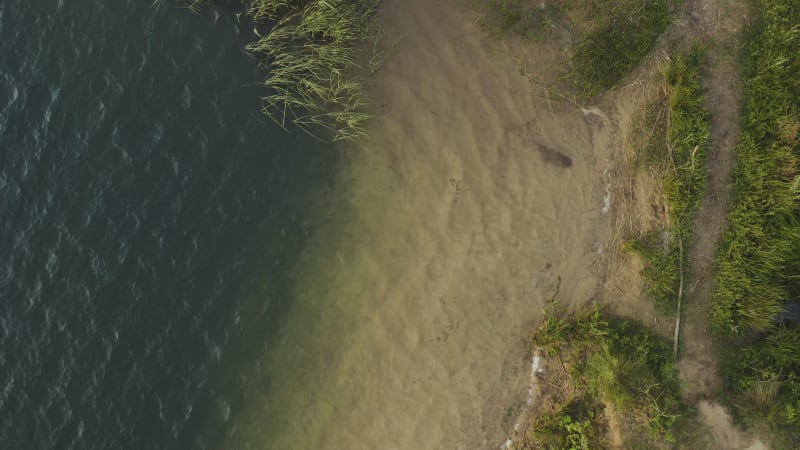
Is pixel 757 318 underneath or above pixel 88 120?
above

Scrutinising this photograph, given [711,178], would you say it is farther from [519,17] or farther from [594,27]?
[519,17]

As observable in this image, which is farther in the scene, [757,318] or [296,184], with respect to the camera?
[296,184]

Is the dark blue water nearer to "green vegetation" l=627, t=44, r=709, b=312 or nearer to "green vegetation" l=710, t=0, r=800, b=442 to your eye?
"green vegetation" l=627, t=44, r=709, b=312

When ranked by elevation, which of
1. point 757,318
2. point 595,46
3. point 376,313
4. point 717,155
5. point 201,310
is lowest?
point 201,310

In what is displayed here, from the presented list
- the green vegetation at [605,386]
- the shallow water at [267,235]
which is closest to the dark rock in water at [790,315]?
the green vegetation at [605,386]

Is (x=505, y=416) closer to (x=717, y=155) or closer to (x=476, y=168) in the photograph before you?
(x=476, y=168)

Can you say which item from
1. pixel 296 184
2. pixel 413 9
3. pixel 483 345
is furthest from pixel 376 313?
pixel 413 9
